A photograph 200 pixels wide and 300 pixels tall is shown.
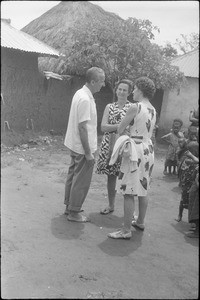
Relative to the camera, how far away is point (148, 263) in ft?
9.36

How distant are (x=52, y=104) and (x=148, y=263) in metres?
6.92

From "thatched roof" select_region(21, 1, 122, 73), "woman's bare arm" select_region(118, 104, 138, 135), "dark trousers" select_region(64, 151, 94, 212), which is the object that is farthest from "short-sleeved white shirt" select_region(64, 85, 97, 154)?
"thatched roof" select_region(21, 1, 122, 73)

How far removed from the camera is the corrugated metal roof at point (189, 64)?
11.4 meters

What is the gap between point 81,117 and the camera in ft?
11.0

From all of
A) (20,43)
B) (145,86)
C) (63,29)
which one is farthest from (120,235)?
(63,29)

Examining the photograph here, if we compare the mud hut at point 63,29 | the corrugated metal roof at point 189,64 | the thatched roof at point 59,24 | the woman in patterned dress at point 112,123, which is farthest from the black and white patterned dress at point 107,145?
the corrugated metal roof at point 189,64

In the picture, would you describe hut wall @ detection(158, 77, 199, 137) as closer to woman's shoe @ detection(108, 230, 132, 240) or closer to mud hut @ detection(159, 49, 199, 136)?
mud hut @ detection(159, 49, 199, 136)

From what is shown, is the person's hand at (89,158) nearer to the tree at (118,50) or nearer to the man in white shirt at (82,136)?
the man in white shirt at (82,136)

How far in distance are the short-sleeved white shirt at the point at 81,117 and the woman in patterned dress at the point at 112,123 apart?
252 mm

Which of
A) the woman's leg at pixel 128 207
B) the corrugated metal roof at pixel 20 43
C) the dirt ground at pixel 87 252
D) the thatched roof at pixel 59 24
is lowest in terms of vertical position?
the dirt ground at pixel 87 252

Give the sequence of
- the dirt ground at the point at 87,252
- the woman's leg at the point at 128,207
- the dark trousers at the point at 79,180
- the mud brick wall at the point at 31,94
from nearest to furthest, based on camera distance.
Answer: the dirt ground at the point at 87,252 < the woman's leg at the point at 128,207 < the dark trousers at the point at 79,180 < the mud brick wall at the point at 31,94

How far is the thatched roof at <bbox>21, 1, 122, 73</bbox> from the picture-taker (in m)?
10.4

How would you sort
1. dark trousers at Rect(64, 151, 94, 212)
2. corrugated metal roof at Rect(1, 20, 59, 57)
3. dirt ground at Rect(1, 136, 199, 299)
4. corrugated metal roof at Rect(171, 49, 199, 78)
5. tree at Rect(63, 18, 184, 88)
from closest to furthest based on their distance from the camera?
dirt ground at Rect(1, 136, 199, 299)
dark trousers at Rect(64, 151, 94, 212)
corrugated metal roof at Rect(1, 20, 59, 57)
tree at Rect(63, 18, 184, 88)
corrugated metal roof at Rect(171, 49, 199, 78)

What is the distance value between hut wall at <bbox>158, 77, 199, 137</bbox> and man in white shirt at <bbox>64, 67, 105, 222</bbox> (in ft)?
27.9
